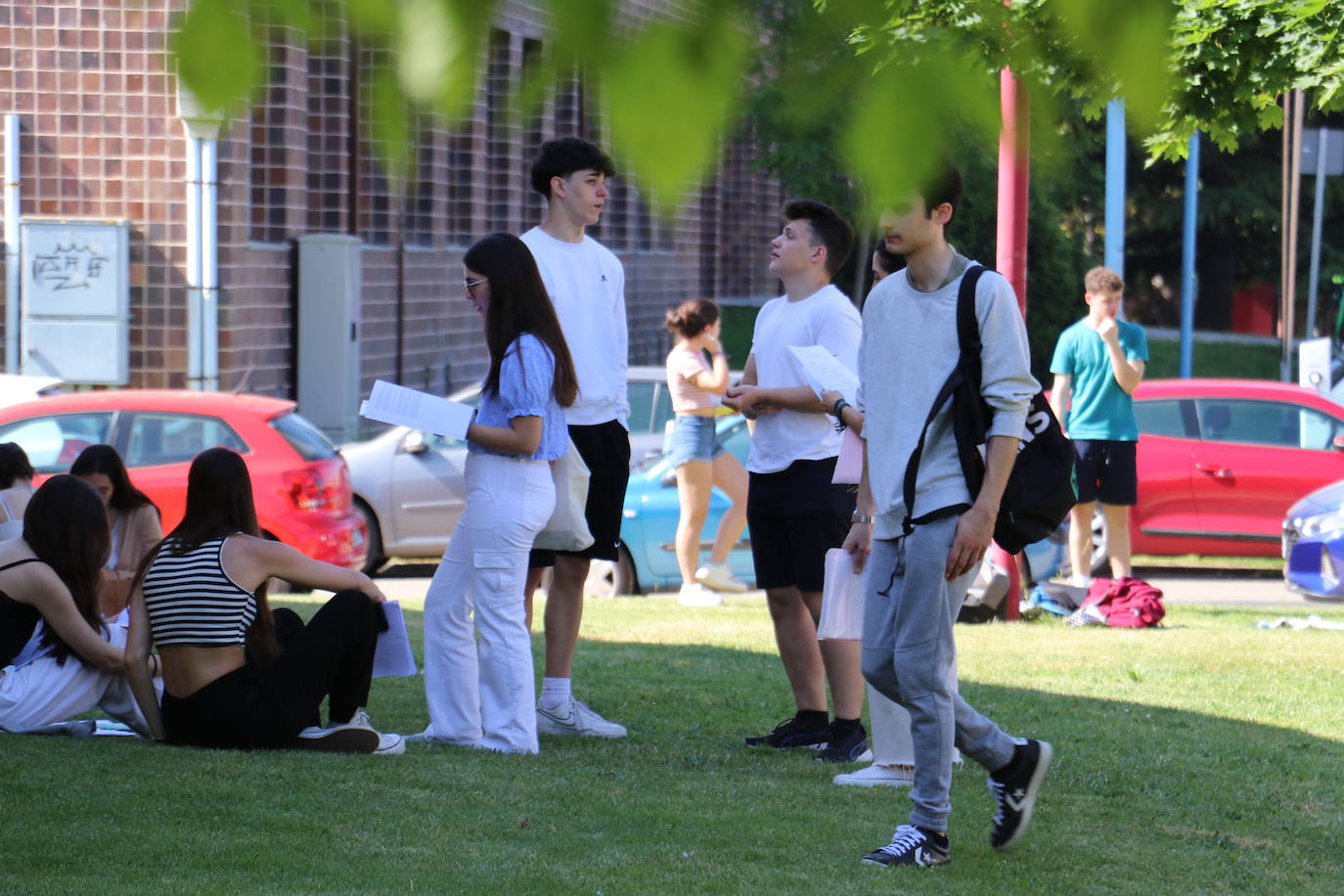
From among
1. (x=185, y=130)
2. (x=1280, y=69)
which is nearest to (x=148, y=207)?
(x=1280, y=69)

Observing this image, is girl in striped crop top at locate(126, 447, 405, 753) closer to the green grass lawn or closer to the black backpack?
the green grass lawn

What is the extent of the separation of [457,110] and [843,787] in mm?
3850

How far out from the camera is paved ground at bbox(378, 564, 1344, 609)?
12.4 meters

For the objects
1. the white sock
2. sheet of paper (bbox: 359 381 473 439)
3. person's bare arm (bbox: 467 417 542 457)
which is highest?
sheet of paper (bbox: 359 381 473 439)

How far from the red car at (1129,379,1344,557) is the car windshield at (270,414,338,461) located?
595cm

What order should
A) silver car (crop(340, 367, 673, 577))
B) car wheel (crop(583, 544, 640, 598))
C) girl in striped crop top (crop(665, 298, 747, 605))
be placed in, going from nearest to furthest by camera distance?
girl in striped crop top (crop(665, 298, 747, 605)), car wheel (crop(583, 544, 640, 598)), silver car (crop(340, 367, 673, 577))

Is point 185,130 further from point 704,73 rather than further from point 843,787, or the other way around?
point 843,787

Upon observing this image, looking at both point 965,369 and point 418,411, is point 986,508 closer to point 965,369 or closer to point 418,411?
point 965,369

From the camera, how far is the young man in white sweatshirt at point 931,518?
446 centimetres

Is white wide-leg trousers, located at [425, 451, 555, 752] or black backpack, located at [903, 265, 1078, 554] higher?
black backpack, located at [903, 265, 1078, 554]

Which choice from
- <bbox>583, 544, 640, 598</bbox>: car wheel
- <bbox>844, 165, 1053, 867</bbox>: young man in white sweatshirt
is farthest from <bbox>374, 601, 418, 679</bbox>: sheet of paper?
<bbox>583, 544, 640, 598</bbox>: car wheel

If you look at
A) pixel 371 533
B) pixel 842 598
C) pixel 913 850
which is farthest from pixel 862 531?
pixel 371 533

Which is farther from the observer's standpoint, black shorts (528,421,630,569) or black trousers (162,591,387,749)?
black shorts (528,421,630,569)

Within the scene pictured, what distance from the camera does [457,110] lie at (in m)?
2.09
